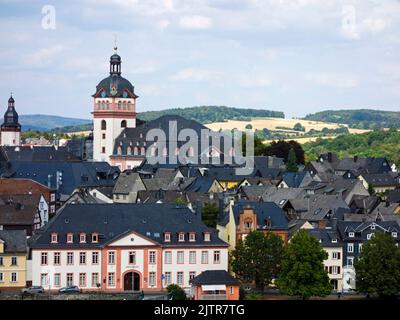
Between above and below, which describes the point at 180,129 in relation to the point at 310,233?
above

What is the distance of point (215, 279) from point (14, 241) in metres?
9.73

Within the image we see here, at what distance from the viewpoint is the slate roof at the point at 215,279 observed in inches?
1681

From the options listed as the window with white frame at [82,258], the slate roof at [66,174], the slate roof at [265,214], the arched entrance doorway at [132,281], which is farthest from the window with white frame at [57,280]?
the slate roof at [66,174]

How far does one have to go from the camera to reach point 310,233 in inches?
1964

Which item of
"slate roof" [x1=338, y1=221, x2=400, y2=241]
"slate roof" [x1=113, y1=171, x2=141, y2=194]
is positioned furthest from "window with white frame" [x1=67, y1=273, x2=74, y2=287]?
"slate roof" [x1=113, y1=171, x2=141, y2=194]

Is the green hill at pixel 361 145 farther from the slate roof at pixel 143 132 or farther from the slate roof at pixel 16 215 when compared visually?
the slate roof at pixel 16 215

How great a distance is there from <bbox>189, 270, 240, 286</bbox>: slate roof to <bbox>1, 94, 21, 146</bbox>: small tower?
105 m

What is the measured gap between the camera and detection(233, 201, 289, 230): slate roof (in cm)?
5241

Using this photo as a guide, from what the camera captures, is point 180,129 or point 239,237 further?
point 180,129

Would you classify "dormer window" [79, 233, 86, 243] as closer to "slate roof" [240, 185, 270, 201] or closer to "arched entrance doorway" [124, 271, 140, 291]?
"arched entrance doorway" [124, 271, 140, 291]

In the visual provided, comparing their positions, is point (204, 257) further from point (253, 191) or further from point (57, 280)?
point (253, 191)
